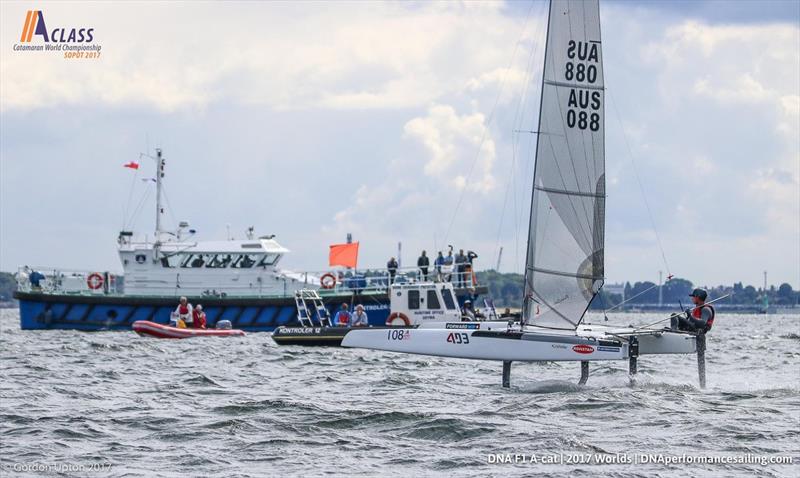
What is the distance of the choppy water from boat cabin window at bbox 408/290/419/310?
11123 mm

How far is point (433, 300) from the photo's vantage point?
3728 centimetres

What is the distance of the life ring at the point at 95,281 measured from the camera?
4638cm

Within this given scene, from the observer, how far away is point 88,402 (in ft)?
56.9

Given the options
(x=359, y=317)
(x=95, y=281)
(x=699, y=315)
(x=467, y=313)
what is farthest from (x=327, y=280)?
(x=699, y=315)

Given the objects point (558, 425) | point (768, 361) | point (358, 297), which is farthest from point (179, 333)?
point (558, 425)

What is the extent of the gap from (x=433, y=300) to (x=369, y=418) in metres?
21.5

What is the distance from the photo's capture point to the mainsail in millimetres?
21719

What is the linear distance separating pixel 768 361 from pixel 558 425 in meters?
18.3

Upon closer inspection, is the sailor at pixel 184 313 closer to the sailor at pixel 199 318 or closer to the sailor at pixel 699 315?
the sailor at pixel 199 318

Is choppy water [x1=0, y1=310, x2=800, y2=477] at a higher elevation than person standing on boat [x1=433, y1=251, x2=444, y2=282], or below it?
below

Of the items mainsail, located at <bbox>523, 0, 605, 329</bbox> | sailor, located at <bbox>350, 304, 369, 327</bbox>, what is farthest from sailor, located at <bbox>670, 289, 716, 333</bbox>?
sailor, located at <bbox>350, 304, 369, 327</bbox>

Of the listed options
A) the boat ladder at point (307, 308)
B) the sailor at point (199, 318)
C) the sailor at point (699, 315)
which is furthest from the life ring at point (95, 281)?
the sailor at point (699, 315)

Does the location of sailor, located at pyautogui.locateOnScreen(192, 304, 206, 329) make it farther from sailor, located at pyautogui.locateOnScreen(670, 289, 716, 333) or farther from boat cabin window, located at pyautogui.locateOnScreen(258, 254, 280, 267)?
sailor, located at pyautogui.locateOnScreen(670, 289, 716, 333)

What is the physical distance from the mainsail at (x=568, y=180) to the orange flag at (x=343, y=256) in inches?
917
